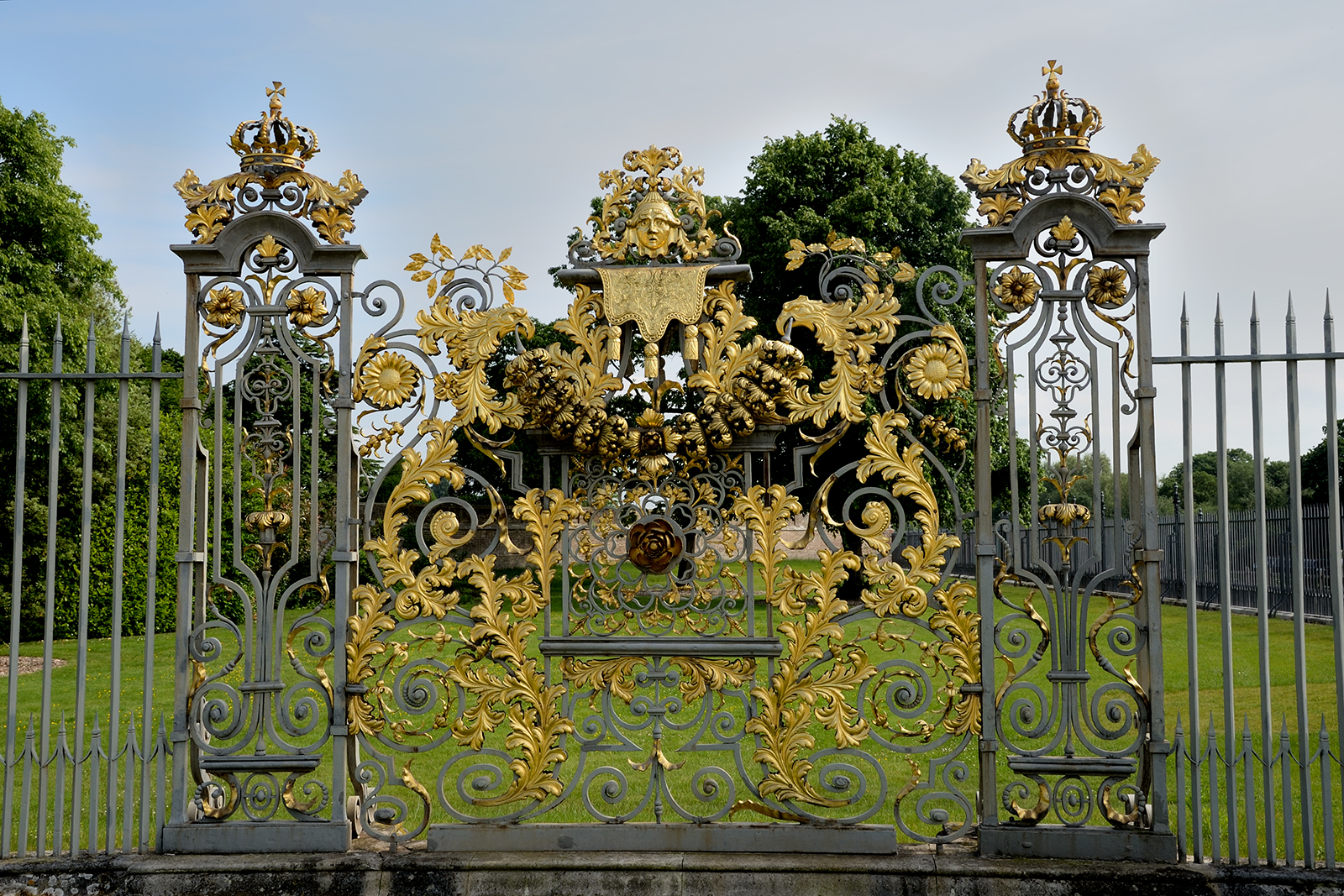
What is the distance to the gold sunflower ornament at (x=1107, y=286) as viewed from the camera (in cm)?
507

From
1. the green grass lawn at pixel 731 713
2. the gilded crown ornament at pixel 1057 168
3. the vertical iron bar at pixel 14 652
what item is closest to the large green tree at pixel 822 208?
the green grass lawn at pixel 731 713

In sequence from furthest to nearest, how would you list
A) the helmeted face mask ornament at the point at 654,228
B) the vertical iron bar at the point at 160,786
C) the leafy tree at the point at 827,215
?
the leafy tree at the point at 827,215
the helmeted face mask ornament at the point at 654,228
the vertical iron bar at the point at 160,786

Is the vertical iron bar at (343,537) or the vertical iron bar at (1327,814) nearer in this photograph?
the vertical iron bar at (1327,814)

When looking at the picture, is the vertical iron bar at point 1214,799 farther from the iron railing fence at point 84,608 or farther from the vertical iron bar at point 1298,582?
the iron railing fence at point 84,608

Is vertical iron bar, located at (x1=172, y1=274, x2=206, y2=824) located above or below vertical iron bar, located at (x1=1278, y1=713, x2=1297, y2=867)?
above

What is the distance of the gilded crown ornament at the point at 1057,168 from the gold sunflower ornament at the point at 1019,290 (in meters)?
0.28

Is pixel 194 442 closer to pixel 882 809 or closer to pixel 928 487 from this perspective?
pixel 928 487

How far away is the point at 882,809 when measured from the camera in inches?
255

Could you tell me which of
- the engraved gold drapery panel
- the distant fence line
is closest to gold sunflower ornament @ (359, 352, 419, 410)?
the engraved gold drapery panel

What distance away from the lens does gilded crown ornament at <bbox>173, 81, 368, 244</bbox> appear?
17.4 ft

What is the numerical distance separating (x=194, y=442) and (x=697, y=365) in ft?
7.95

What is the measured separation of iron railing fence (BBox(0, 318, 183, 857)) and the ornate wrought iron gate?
286mm

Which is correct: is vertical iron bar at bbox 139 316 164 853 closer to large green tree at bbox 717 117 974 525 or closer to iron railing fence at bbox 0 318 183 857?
iron railing fence at bbox 0 318 183 857

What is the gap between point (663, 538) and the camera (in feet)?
16.8
